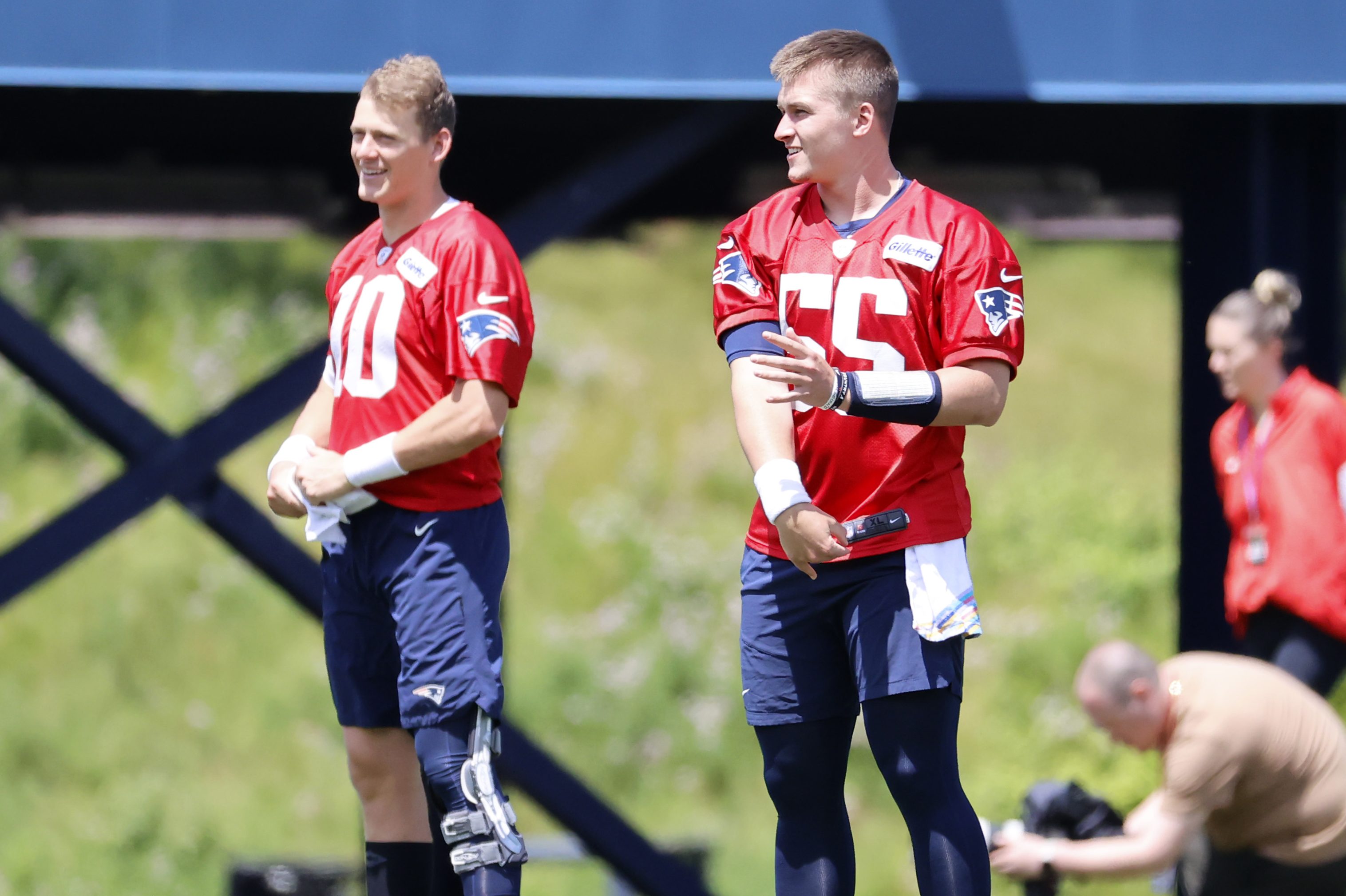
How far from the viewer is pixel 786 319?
3092 mm

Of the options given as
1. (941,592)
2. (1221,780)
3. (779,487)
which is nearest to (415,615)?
(779,487)

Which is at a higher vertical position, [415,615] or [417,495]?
[417,495]

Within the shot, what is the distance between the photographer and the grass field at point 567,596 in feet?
46.6

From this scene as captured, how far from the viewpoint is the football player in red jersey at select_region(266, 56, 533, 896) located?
10.3 feet

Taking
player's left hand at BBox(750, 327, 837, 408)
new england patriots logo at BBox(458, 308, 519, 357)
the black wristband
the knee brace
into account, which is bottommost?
the knee brace

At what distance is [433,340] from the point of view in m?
3.30

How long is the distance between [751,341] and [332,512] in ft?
3.31

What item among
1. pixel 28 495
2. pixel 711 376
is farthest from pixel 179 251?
pixel 711 376

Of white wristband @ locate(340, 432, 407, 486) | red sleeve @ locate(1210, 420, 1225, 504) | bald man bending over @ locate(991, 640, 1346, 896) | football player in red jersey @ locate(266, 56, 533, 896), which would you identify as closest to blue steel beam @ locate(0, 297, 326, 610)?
football player in red jersey @ locate(266, 56, 533, 896)

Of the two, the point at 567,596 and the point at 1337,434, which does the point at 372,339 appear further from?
the point at 567,596

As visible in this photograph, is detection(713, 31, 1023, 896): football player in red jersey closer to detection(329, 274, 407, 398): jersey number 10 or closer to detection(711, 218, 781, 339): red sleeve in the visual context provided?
detection(711, 218, 781, 339): red sleeve

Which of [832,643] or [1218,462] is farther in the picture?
[1218,462]

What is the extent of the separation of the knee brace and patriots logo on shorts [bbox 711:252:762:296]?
3.44ft

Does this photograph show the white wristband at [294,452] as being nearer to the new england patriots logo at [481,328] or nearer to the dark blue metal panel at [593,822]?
the new england patriots logo at [481,328]
